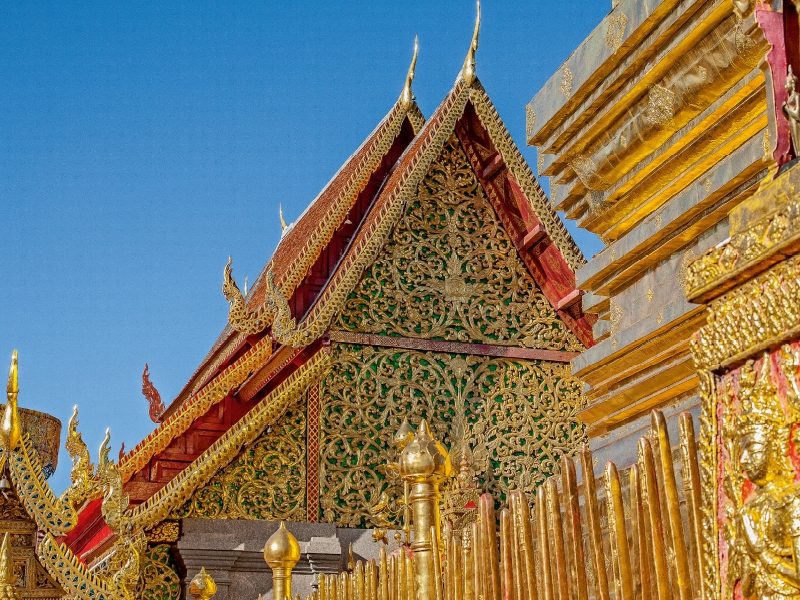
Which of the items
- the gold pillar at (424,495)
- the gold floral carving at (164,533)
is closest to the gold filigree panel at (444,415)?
the gold floral carving at (164,533)

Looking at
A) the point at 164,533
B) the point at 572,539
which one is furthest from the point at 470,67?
the point at 572,539

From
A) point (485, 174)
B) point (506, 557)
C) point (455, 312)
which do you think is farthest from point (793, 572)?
point (485, 174)

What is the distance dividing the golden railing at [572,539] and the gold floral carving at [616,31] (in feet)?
3.90

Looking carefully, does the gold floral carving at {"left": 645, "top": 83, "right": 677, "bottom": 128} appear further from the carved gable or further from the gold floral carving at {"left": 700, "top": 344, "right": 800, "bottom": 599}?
the carved gable

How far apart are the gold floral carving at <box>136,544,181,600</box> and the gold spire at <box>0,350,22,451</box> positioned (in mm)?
1144

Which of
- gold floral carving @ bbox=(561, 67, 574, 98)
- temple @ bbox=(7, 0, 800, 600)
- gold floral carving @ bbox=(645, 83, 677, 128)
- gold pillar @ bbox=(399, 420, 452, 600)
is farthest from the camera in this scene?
gold pillar @ bbox=(399, 420, 452, 600)

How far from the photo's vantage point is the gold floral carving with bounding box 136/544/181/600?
24.7ft

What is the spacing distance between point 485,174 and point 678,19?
6311mm

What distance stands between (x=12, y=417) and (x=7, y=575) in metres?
1.02

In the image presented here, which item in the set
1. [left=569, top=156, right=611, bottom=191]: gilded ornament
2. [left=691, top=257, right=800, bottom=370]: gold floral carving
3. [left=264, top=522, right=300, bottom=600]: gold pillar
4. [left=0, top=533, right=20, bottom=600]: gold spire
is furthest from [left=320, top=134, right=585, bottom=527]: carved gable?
[left=691, top=257, right=800, bottom=370]: gold floral carving

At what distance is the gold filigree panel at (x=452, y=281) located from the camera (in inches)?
339

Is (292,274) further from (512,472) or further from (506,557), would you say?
(506,557)

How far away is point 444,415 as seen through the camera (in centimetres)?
841

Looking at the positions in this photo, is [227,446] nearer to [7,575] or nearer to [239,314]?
[239,314]
